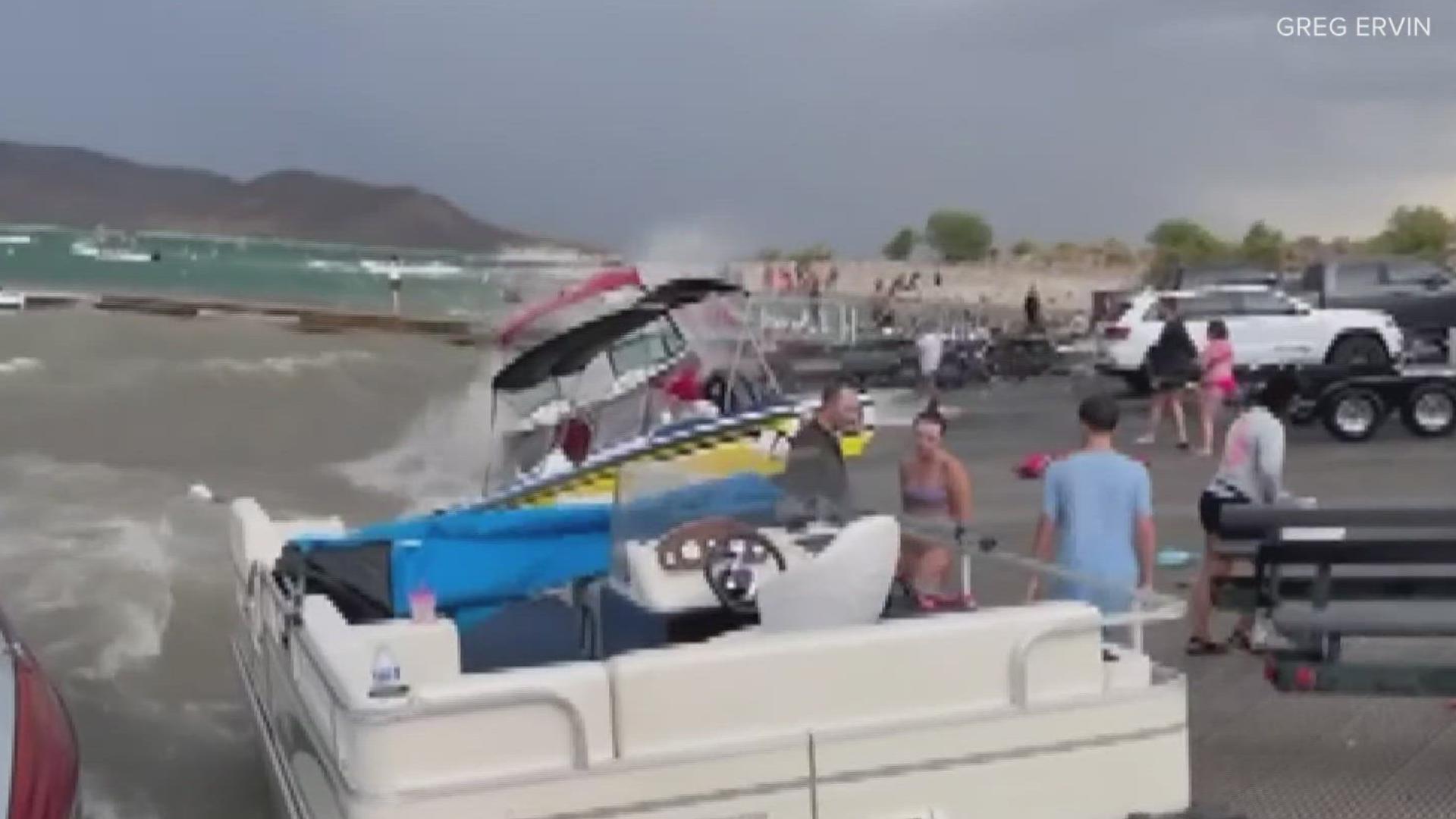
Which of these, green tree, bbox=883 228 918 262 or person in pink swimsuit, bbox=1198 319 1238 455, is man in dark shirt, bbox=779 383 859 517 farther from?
green tree, bbox=883 228 918 262

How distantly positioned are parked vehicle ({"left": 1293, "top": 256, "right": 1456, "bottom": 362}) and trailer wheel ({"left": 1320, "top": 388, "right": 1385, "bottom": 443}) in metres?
9.60

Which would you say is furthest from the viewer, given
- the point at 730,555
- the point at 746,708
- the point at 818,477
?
the point at 818,477

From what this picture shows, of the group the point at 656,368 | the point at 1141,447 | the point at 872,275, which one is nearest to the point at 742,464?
the point at 656,368

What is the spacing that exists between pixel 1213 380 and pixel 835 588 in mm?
14163

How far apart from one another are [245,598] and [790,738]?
4.14 metres

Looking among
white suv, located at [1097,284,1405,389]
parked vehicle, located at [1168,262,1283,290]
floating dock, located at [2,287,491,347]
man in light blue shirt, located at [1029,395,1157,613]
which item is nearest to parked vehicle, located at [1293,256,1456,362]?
parked vehicle, located at [1168,262,1283,290]

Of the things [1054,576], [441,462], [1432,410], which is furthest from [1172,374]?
[1054,576]

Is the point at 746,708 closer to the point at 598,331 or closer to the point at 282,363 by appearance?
the point at 598,331

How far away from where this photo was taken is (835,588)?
17.6ft

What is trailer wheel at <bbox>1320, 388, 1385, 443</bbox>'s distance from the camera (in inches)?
741

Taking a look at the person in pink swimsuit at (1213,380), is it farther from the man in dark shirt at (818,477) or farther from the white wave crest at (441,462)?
the man in dark shirt at (818,477)

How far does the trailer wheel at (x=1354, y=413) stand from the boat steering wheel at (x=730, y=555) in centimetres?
1422

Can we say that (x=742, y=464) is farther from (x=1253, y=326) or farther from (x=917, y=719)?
(x=1253, y=326)

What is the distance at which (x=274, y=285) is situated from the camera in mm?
108062
